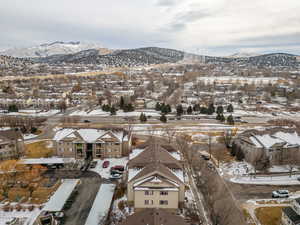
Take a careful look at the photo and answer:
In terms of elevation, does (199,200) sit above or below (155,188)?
below

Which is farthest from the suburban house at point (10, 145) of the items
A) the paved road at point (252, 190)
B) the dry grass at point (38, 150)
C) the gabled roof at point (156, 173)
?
the paved road at point (252, 190)

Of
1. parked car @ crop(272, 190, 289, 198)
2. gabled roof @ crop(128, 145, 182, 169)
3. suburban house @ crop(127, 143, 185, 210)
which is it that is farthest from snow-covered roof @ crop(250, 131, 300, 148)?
suburban house @ crop(127, 143, 185, 210)

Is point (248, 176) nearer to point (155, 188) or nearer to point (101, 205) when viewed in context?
point (155, 188)

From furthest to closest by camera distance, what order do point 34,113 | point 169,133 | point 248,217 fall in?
point 34,113 → point 169,133 → point 248,217

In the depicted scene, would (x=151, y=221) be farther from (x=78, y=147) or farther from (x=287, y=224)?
(x=78, y=147)

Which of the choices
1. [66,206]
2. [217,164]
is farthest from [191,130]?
[66,206]

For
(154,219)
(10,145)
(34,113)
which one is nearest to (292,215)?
(154,219)
